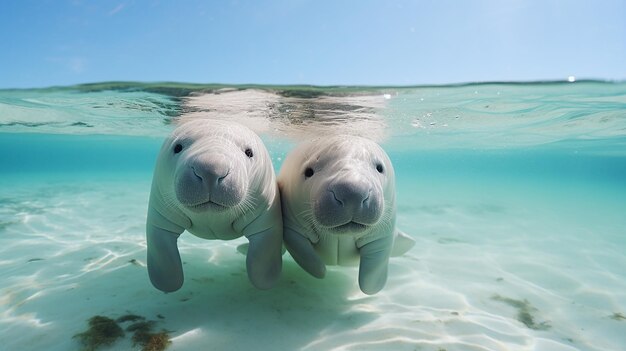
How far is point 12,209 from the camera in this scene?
32.1ft

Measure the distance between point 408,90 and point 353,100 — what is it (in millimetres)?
1385

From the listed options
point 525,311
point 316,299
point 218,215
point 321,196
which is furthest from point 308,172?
point 525,311

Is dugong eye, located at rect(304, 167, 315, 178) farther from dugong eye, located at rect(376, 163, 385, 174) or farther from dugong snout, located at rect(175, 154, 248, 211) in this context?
dugong snout, located at rect(175, 154, 248, 211)

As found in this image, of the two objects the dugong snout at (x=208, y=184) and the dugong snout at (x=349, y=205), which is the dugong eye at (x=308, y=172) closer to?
the dugong snout at (x=349, y=205)

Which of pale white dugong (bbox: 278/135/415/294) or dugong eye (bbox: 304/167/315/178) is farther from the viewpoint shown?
dugong eye (bbox: 304/167/315/178)

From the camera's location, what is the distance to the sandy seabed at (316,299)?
3.17 m

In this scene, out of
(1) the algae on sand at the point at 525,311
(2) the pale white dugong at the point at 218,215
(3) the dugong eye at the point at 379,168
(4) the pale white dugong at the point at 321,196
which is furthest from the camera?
(1) the algae on sand at the point at 525,311

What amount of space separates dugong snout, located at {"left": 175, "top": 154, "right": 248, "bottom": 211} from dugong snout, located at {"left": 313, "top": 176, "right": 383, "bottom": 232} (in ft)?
2.16

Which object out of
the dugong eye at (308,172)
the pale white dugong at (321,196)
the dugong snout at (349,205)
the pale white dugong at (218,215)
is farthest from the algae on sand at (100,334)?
the dugong eye at (308,172)

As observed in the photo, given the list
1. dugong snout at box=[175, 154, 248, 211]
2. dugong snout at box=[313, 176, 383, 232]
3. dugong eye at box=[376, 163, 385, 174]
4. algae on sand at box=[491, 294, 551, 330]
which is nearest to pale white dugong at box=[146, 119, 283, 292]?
dugong snout at box=[175, 154, 248, 211]

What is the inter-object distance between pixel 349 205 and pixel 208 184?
1034mm

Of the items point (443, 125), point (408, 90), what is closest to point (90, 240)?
point (408, 90)

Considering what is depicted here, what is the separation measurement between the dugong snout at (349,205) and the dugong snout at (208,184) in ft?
2.16

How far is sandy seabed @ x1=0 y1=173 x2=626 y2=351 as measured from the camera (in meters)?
3.17
